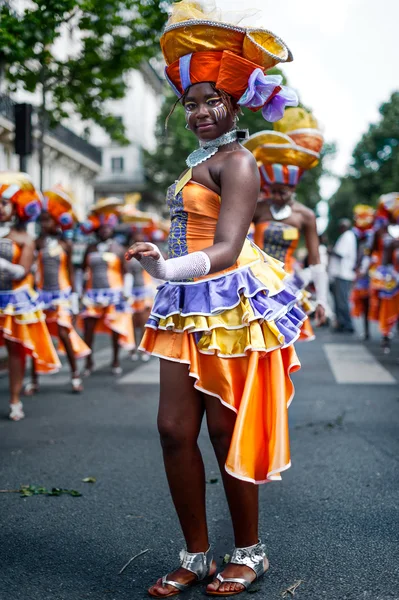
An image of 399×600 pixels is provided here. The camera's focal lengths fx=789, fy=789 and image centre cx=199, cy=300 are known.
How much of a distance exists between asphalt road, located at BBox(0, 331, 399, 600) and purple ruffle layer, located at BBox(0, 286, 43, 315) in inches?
38.1

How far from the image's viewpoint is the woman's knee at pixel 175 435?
3098 mm

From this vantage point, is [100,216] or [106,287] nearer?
[106,287]

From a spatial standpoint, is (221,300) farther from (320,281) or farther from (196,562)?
(320,281)

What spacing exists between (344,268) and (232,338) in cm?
1291

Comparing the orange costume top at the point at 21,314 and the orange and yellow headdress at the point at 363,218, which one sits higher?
the orange and yellow headdress at the point at 363,218

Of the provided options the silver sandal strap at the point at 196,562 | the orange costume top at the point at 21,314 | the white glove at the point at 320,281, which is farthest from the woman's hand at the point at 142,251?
the orange costume top at the point at 21,314

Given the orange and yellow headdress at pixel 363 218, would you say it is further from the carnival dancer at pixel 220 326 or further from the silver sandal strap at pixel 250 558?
the silver sandal strap at pixel 250 558

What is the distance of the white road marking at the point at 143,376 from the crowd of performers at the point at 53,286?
29cm

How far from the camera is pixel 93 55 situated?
11836 millimetres

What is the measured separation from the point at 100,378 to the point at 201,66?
23.1 feet

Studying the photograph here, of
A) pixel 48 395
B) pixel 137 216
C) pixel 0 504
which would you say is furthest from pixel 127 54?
pixel 0 504

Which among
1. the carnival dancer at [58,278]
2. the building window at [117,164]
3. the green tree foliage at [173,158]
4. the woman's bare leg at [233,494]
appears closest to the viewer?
the woman's bare leg at [233,494]

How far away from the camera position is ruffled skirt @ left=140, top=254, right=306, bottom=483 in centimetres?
305

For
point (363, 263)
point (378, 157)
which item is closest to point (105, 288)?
point (363, 263)
